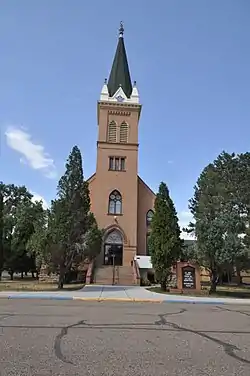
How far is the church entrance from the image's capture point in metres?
42.3

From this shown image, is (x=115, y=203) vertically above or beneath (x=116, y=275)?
above

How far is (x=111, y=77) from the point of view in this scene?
5081 cm

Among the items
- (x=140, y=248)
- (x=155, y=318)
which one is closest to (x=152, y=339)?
(x=155, y=318)

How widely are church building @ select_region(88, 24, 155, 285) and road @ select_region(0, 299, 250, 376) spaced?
29479 millimetres

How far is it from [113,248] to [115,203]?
477cm

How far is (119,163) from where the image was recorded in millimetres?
45312

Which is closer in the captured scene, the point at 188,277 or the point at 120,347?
the point at 120,347

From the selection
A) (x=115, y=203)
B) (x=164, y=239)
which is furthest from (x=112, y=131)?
(x=164, y=239)

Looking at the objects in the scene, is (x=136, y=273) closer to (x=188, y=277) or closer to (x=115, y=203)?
(x=115, y=203)

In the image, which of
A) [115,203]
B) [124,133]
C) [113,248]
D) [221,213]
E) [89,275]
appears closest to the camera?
[221,213]

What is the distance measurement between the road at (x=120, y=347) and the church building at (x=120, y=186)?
29479mm

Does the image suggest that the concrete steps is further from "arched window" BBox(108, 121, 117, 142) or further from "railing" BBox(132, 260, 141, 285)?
"arched window" BBox(108, 121, 117, 142)

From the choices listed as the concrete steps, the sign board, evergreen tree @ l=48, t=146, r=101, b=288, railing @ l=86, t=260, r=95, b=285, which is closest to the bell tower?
the concrete steps

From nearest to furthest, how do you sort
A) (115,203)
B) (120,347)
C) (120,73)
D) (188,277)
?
(120,347) → (188,277) → (115,203) → (120,73)
